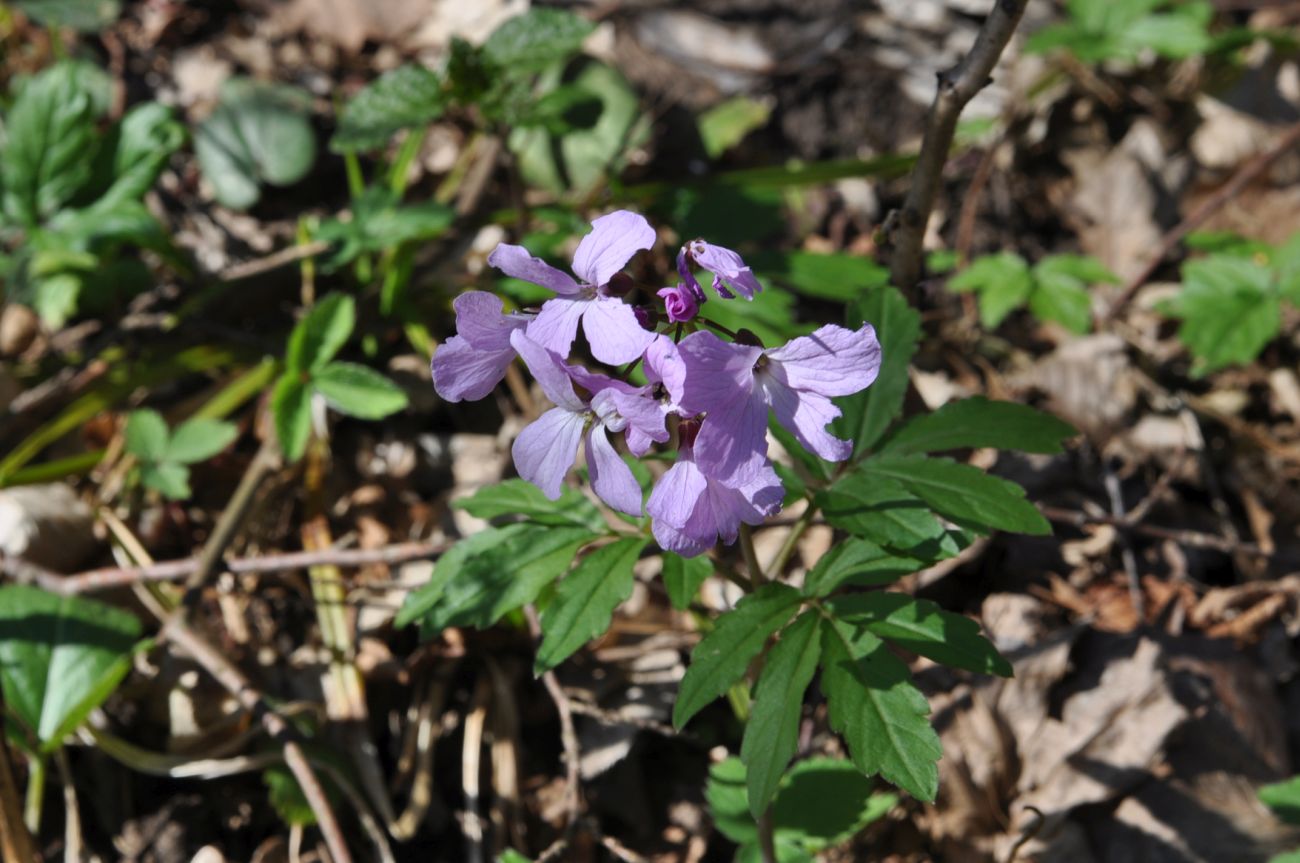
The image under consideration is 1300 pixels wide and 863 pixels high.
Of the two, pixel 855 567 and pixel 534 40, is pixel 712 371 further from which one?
pixel 534 40

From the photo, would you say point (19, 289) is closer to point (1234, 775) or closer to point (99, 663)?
point (99, 663)

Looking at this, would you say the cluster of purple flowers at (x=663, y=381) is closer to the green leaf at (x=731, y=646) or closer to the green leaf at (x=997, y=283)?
the green leaf at (x=731, y=646)

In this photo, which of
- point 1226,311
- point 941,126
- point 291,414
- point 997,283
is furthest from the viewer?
point 997,283

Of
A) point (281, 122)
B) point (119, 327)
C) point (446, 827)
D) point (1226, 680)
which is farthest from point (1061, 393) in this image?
point (119, 327)

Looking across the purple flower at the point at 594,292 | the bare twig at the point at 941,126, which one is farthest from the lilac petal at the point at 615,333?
the bare twig at the point at 941,126

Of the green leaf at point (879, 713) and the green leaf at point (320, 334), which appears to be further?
the green leaf at point (320, 334)

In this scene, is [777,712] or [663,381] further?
[777,712]

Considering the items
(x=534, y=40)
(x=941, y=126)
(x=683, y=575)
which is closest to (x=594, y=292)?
(x=683, y=575)
